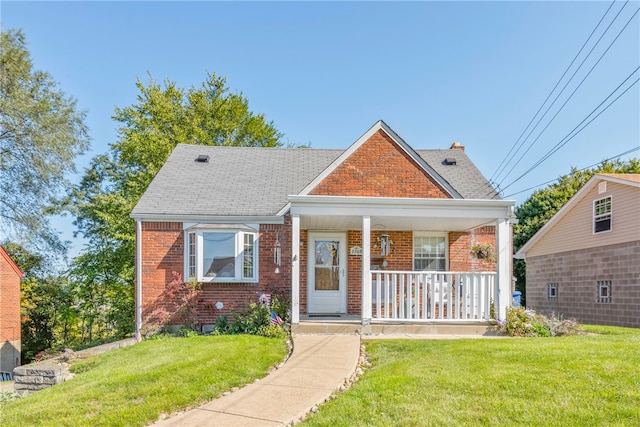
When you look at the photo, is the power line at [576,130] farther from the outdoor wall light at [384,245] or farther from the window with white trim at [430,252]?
the outdoor wall light at [384,245]

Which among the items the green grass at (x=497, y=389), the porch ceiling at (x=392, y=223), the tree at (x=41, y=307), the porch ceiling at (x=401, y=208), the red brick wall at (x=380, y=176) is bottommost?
the tree at (x=41, y=307)

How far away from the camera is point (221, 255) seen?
10.9m

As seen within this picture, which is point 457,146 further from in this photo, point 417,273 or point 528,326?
point 528,326

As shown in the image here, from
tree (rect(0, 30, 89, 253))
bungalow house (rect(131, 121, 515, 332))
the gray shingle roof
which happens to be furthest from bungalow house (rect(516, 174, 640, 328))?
tree (rect(0, 30, 89, 253))

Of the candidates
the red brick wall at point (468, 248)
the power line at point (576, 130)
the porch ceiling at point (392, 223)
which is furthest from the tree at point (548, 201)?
the porch ceiling at point (392, 223)

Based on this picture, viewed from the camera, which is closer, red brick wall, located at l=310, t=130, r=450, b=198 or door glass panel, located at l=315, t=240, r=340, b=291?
red brick wall, located at l=310, t=130, r=450, b=198

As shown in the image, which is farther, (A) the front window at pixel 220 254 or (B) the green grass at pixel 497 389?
(A) the front window at pixel 220 254

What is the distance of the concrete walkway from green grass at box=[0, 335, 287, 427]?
284 mm

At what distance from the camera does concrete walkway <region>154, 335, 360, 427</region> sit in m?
4.41

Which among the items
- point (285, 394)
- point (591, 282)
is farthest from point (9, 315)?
point (591, 282)

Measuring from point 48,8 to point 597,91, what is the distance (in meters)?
15.8

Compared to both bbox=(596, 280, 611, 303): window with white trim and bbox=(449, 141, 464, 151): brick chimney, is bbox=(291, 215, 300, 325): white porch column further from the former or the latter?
bbox=(596, 280, 611, 303): window with white trim

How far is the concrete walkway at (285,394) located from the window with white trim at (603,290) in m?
12.9

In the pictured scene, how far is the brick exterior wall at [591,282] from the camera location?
1435 cm
